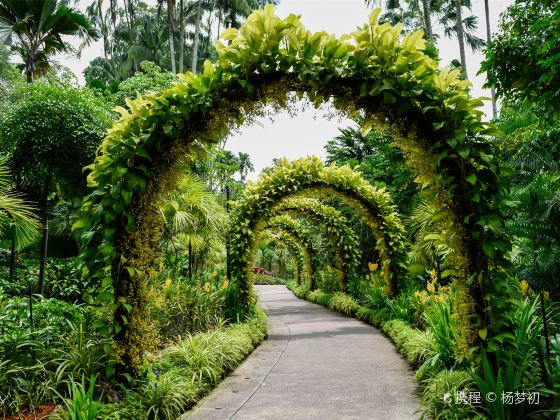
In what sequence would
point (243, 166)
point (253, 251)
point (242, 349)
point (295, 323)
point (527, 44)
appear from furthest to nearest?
point (243, 166) → point (295, 323) → point (253, 251) → point (242, 349) → point (527, 44)

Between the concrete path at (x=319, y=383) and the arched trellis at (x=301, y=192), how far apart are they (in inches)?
71.9

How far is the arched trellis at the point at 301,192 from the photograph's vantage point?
8.77 m

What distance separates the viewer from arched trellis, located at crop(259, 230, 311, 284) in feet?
52.9

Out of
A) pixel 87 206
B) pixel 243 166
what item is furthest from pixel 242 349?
pixel 243 166

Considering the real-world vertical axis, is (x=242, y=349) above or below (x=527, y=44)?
below

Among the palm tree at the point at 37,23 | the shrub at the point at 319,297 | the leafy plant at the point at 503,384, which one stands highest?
the palm tree at the point at 37,23

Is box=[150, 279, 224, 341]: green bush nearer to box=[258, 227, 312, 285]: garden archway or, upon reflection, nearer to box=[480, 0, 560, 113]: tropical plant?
box=[480, 0, 560, 113]: tropical plant

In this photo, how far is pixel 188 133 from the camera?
3.85 m

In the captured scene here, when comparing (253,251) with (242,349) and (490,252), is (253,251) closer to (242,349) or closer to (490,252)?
(242,349)

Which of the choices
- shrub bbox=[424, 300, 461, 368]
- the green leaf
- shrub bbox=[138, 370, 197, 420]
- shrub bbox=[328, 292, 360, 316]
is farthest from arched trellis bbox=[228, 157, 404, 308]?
the green leaf

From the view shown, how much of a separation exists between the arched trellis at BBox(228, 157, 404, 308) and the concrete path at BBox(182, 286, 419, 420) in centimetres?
183

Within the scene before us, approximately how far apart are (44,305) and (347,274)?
949 centimetres

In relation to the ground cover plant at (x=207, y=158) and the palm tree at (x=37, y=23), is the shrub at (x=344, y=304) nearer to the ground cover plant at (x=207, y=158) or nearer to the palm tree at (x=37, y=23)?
the ground cover plant at (x=207, y=158)

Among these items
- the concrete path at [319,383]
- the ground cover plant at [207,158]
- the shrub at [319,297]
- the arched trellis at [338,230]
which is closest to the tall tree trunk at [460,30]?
the arched trellis at [338,230]
